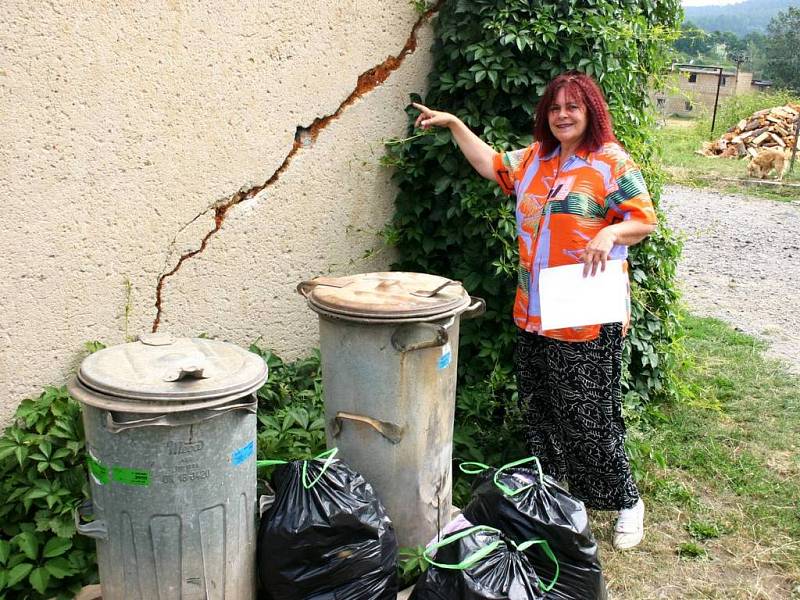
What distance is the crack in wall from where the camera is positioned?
3.39m

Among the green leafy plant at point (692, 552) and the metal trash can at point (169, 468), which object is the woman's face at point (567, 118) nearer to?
the metal trash can at point (169, 468)

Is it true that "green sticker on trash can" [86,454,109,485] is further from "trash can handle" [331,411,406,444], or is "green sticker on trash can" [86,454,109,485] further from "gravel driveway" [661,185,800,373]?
"gravel driveway" [661,185,800,373]

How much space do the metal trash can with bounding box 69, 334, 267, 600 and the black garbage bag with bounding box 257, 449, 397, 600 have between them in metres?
0.11

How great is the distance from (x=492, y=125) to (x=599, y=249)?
4.06 feet

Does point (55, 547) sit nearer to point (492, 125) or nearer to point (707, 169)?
point (492, 125)

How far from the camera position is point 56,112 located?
9.48 feet

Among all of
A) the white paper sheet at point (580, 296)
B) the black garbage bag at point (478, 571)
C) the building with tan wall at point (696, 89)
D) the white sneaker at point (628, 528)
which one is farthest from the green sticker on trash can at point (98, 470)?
the building with tan wall at point (696, 89)

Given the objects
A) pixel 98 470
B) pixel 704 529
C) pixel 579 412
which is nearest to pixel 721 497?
pixel 704 529

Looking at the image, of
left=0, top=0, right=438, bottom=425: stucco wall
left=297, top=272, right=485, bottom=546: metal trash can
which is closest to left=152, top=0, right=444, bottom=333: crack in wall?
left=0, top=0, right=438, bottom=425: stucco wall

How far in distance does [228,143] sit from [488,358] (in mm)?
1722

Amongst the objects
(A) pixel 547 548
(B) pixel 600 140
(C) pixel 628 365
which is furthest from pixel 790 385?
(A) pixel 547 548

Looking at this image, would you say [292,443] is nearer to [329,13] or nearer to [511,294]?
[511,294]

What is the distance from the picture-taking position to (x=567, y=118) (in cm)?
305

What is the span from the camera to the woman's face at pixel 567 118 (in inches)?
120
